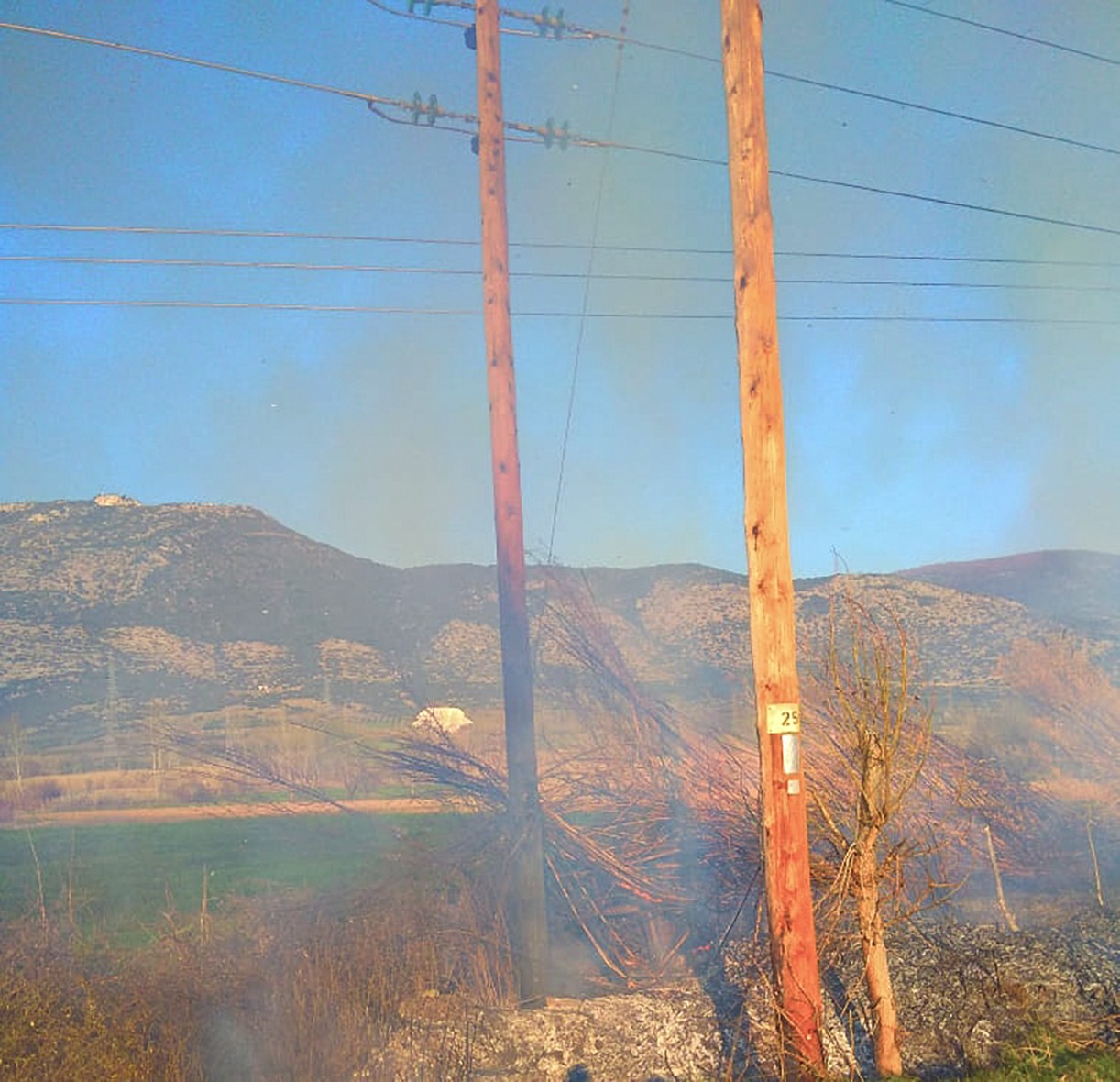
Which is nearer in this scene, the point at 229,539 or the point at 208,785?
the point at 208,785

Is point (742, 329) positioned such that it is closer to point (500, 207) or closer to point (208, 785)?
point (500, 207)

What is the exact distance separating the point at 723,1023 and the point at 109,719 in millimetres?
21467

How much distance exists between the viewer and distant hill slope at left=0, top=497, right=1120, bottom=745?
28.1 meters

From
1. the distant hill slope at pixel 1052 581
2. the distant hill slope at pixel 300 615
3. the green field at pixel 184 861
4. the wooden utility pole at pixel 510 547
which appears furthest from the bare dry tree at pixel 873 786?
the distant hill slope at pixel 1052 581

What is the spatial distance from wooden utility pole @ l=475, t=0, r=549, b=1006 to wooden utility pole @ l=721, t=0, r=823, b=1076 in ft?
10.3

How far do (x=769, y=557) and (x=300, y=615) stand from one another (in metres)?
29.6

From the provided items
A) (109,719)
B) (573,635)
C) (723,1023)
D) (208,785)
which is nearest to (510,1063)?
(723,1023)

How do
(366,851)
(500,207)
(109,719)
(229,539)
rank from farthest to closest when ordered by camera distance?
(229,539), (109,719), (366,851), (500,207)

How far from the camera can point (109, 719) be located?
88.1ft

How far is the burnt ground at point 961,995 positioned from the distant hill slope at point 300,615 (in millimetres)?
11405

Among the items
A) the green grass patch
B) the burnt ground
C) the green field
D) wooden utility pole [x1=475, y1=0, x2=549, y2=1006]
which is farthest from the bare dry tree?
the green field

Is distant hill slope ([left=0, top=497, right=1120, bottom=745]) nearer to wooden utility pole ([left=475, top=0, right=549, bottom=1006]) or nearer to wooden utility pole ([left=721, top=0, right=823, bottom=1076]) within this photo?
wooden utility pole ([left=475, top=0, right=549, bottom=1006])

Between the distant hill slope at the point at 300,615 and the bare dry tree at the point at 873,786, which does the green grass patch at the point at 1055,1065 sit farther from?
the distant hill slope at the point at 300,615

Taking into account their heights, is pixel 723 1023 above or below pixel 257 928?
below
